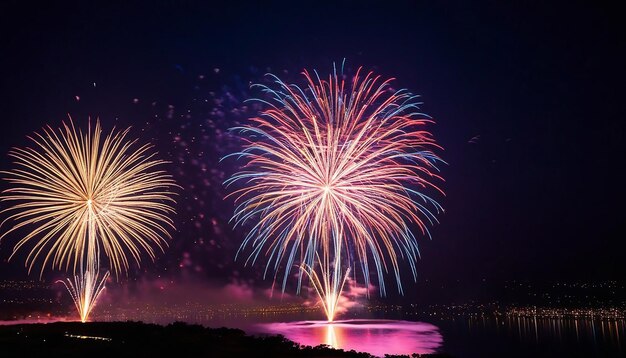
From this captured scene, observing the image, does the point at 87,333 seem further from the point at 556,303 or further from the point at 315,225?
the point at 556,303

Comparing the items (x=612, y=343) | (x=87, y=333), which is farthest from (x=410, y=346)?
(x=612, y=343)

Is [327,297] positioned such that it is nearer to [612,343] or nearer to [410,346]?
[410,346]

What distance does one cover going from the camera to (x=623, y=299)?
172750 millimetres

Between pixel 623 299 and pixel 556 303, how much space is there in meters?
23.0

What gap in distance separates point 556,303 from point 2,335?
19510 cm

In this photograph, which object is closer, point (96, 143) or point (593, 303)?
point (96, 143)

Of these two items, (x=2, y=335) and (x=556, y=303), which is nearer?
(x=2, y=335)

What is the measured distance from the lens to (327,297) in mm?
50594

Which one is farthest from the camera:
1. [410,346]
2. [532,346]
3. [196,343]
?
[532,346]

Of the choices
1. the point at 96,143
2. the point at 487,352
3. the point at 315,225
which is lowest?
the point at 487,352

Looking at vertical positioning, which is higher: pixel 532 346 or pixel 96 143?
pixel 96 143

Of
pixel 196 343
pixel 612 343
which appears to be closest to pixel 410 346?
pixel 196 343

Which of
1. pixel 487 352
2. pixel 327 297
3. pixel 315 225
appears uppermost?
pixel 315 225

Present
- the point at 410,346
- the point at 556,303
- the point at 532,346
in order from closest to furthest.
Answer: the point at 410,346 → the point at 532,346 → the point at 556,303
